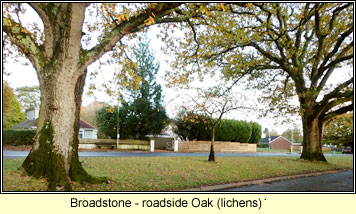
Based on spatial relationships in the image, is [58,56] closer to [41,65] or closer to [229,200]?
[41,65]

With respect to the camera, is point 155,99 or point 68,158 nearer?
Result: point 68,158

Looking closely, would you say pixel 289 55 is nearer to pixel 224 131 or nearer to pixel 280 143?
pixel 224 131

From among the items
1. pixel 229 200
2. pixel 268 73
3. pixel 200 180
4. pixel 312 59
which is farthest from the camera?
pixel 268 73

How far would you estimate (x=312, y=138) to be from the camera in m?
17.9

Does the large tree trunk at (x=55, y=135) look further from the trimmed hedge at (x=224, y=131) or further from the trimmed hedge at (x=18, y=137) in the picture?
the trimmed hedge at (x=224, y=131)

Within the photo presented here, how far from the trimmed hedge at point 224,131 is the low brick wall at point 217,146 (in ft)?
3.48

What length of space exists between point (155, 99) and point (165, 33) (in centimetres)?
1897

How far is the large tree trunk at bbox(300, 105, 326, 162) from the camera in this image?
1777 centimetres

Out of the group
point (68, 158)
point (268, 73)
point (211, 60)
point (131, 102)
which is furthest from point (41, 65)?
point (131, 102)

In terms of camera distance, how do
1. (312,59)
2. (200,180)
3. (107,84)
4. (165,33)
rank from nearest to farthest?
(200,180)
(107,84)
(165,33)
(312,59)

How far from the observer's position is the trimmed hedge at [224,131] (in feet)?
107

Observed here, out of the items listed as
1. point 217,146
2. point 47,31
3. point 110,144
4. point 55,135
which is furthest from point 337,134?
point 47,31

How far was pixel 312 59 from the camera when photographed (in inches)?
661

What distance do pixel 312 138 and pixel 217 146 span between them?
57.4 feet
